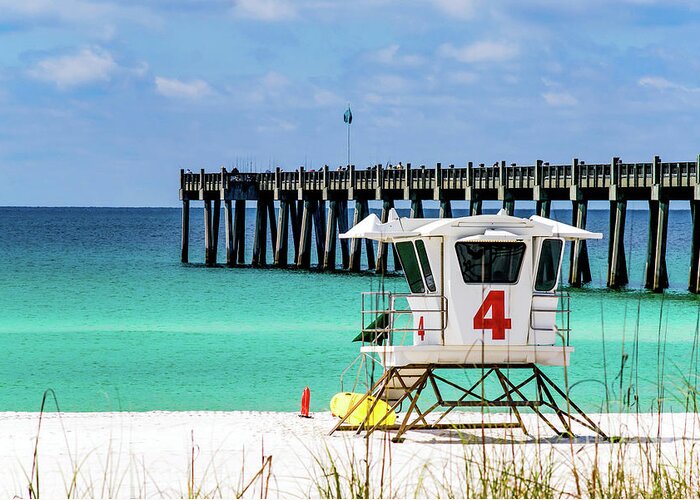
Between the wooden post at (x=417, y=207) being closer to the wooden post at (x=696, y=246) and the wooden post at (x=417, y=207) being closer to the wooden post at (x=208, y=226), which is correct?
the wooden post at (x=696, y=246)

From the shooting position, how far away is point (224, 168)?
6288 cm

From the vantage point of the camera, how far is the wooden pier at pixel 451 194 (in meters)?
44.2

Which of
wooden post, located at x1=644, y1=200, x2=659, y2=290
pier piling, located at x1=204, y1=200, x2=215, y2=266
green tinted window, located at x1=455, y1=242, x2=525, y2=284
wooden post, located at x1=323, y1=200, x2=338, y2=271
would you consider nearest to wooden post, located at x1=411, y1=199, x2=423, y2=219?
wooden post, located at x1=323, y1=200, x2=338, y2=271

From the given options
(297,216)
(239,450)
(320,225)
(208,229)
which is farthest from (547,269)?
(208,229)

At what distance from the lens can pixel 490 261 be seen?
14.8m

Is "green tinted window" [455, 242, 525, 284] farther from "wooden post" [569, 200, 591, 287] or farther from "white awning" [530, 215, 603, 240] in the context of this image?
"wooden post" [569, 200, 591, 287]

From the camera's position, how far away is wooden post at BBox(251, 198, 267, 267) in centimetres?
6244

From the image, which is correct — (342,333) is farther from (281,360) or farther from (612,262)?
(612,262)

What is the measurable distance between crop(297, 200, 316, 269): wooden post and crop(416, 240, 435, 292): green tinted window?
4328cm

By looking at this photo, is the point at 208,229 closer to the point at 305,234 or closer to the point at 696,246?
the point at 305,234

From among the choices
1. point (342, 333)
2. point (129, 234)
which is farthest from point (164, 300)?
point (129, 234)

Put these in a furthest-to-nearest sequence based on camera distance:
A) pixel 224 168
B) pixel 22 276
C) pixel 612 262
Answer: pixel 22 276 < pixel 224 168 < pixel 612 262

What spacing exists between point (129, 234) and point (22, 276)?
79.6m

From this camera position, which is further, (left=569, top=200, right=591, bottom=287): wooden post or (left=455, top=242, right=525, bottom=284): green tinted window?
(left=569, top=200, right=591, bottom=287): wooden post
